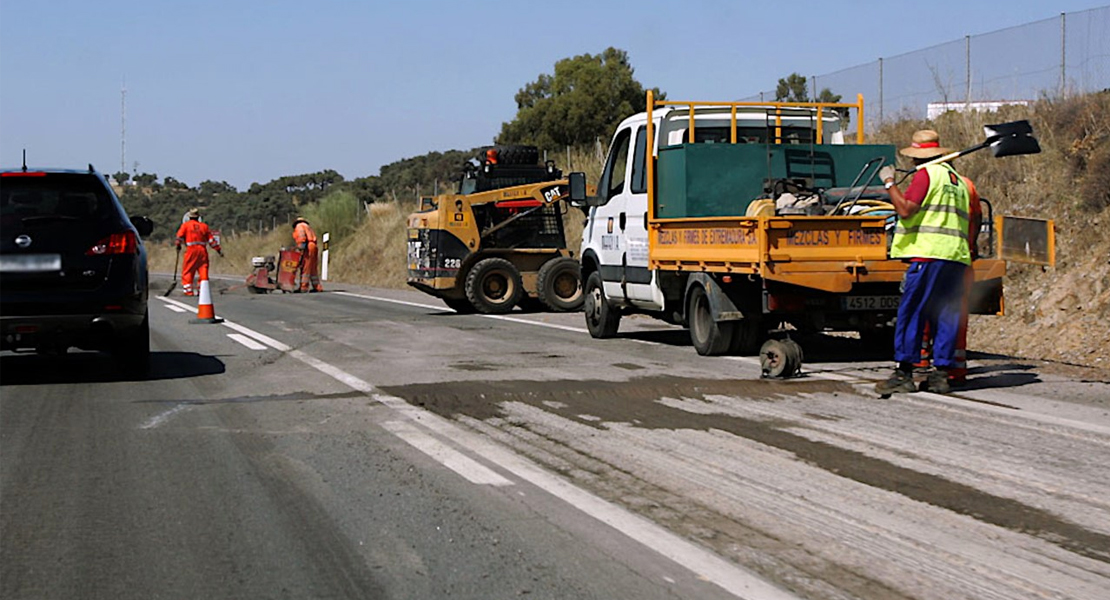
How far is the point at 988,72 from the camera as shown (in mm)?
22688

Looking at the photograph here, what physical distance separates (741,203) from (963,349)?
3.52 meters

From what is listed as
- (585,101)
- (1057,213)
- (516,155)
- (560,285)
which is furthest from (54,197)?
(585,101)

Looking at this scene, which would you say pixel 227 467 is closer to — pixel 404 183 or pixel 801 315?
pixel 801 315

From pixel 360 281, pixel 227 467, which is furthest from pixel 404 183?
pixel 227 467

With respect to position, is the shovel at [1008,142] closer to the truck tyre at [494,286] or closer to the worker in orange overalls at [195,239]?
the truck tyre at [494,286]

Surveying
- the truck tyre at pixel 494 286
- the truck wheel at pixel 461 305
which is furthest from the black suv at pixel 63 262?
the truck wheel at pixel 461 305

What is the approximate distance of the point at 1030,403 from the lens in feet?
28.7

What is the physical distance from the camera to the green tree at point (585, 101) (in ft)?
168

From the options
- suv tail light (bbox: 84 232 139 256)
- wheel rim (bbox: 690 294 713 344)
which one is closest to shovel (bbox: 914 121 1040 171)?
wheel rim (bbox: 690 294 713 344)

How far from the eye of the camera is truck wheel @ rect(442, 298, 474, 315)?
827 inches

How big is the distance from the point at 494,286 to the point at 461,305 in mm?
705

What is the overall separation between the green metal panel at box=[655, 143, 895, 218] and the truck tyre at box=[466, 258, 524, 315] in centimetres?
828

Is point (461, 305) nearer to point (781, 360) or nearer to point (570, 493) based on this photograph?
point (781, 360)

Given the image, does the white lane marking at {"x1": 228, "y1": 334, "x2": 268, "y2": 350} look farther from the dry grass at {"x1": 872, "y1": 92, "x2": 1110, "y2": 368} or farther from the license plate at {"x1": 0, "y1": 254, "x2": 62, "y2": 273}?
the dry grass at {"x1": 872, "y1": 92, "x2": 1110, "y2": 368}
